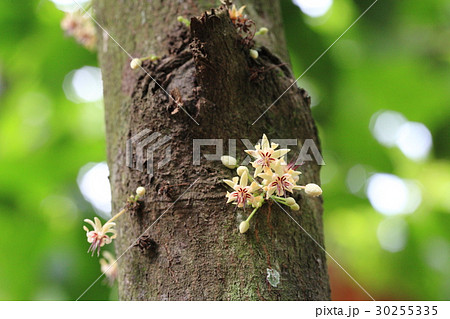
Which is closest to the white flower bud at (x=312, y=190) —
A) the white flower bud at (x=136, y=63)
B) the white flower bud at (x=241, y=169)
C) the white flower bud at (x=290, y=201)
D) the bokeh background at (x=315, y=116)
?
the white flower bud at (x=290, y=201)

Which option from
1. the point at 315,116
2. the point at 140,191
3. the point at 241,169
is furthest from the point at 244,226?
the point at 315,116

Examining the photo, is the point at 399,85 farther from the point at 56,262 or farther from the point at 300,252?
the point at 56,262

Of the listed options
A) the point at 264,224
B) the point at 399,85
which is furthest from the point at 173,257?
the point at 399,85

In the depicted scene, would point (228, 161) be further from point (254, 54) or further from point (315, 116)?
point (315, 116)
